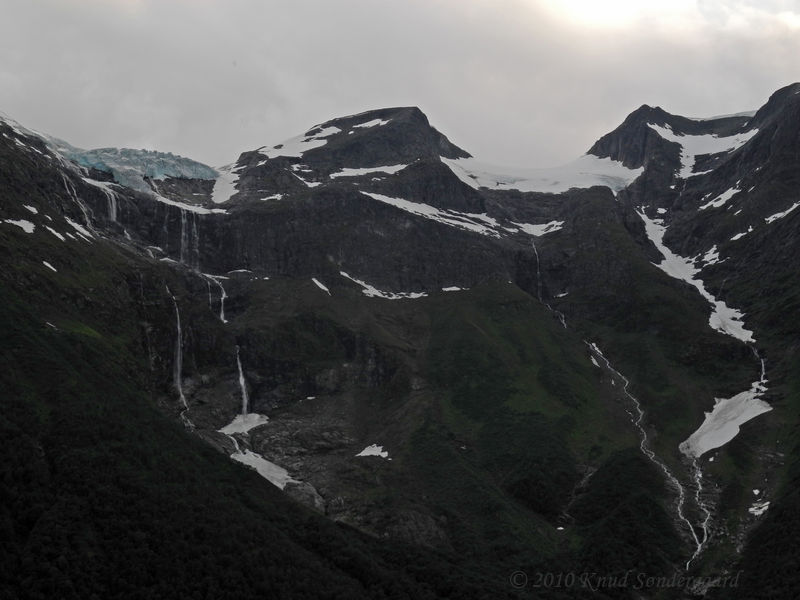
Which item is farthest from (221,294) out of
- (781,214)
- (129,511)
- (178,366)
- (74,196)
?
(781,214)

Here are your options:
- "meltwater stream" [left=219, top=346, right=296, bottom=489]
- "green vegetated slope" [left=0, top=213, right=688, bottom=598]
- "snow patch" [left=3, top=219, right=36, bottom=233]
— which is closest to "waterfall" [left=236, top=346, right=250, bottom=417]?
"meltwater stream" [left=219, top=346, right=296, bottom=489]

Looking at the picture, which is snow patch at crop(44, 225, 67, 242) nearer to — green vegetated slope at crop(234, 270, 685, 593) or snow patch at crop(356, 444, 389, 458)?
green vegetated slope at crop(234, 270, 685, 593)

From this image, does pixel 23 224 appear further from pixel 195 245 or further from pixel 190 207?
pixel 190 207

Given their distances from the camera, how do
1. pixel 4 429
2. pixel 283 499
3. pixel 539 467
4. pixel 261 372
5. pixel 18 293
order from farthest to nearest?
pixel 261 372
pixel 539 467
pixel 18 293
pixel 283 499
pixel 4 429

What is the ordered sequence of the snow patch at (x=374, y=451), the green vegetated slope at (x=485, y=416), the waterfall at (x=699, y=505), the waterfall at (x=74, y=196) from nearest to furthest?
the waterfall at (x=699, y=505), the green vegetated slope at (x=485, y=416), the snow patch at (x=374, y=451), the waterfall at (x=74, y=196)

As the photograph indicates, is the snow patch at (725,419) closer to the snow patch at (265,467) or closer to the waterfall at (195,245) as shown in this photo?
the snow patch at (265,467)

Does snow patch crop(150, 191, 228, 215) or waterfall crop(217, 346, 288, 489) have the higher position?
snow patch crop(150, 191, 228, 215)

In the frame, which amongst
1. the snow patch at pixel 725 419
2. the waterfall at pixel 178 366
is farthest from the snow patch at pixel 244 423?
the snow patch at pixel 725 419

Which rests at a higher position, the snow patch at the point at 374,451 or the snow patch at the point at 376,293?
the snow patch at the point at 376,293

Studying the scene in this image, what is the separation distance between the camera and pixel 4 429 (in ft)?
250

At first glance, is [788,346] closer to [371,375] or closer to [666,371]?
[666,371]

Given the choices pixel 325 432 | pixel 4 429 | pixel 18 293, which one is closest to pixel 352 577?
pixel 4 429

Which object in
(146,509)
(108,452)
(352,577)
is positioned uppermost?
(108,452)

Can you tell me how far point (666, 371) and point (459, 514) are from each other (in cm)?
6399
